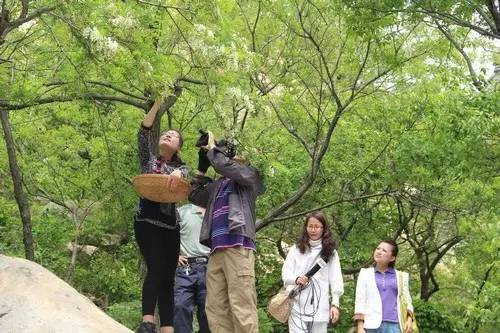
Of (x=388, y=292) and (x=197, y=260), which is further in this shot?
(x=197, y=260)

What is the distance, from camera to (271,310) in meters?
5.62

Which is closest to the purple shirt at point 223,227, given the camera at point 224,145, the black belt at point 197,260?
the camera at point 224,145

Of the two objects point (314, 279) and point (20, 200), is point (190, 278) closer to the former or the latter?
point (314, 279)

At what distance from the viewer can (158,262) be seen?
4.68 meters

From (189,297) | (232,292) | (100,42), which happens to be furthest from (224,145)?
(189,297)

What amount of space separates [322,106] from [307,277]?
6.28 meters

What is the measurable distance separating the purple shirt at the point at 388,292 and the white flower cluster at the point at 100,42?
316 cm

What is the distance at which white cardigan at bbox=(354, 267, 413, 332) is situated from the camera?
569cm

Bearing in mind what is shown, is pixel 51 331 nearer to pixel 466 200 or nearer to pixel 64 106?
pixel 64 106

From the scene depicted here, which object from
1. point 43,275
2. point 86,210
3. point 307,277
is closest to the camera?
point 43,275

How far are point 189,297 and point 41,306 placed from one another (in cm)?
207

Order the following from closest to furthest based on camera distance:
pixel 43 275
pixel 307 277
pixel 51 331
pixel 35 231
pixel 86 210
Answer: pixel 51 331 → pixel 43 275 → pixel 307 277 → pixel 86 210 → pixel 35 231

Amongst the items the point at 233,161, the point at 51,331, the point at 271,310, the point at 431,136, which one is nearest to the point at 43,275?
the point at 51,331

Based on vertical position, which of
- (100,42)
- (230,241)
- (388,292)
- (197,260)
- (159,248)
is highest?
(100,42)
